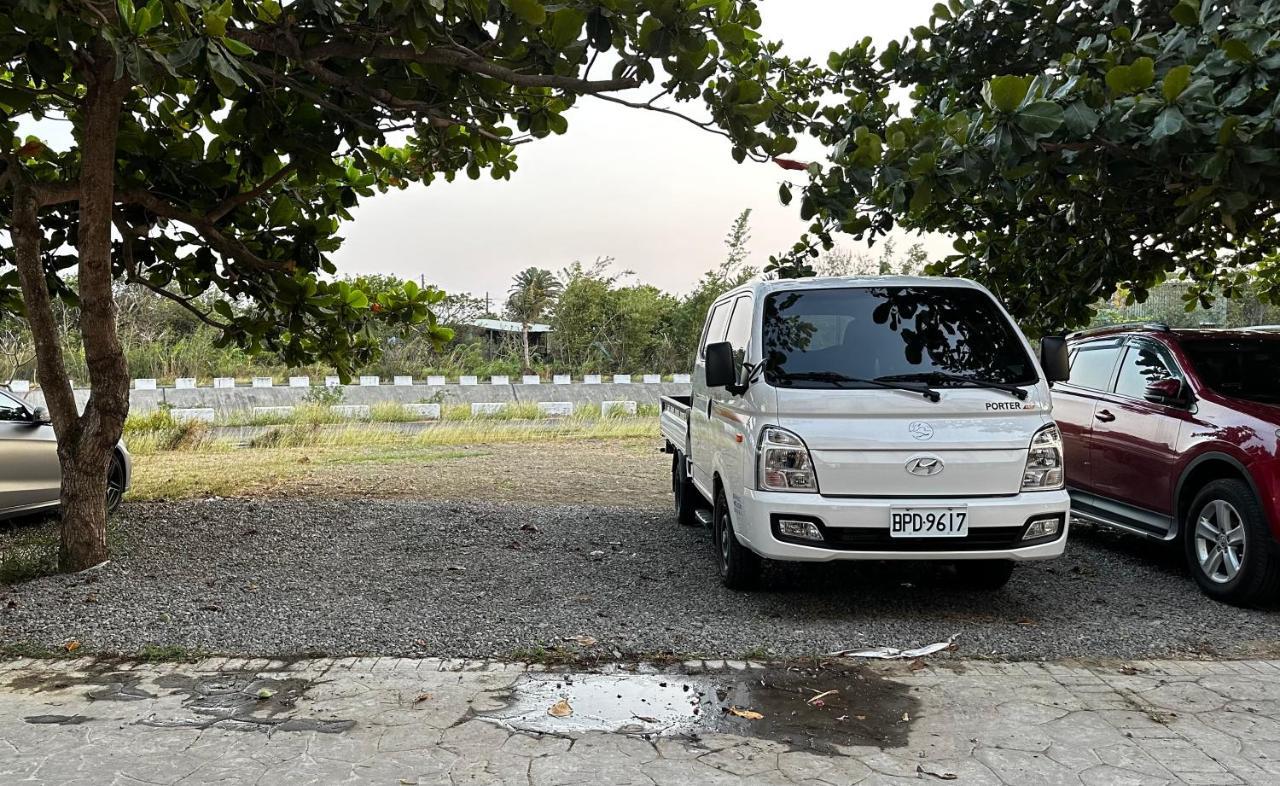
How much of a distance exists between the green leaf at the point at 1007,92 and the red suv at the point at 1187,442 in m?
2.48

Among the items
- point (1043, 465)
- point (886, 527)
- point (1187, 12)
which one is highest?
point (1187, 12)

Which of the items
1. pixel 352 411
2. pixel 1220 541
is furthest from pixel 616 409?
pixel 1220 541

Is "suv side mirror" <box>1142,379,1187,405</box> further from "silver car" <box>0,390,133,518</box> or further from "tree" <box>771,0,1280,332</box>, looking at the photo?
"silver car" <box>0,390,133,518</box>

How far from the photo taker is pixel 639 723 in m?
4.14

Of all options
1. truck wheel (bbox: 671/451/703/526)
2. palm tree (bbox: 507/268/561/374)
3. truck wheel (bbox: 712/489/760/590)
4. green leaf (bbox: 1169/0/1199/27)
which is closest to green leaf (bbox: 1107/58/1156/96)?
green leaf (bbox: 1169/0/1199/27)

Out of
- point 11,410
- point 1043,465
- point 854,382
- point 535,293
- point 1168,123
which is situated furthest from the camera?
point 535,293

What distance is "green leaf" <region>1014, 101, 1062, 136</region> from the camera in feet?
17.1

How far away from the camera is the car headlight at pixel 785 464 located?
5492 millimetres

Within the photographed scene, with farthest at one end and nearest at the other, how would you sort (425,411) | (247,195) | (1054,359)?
(425,411) → (247,195) → (1054,359)

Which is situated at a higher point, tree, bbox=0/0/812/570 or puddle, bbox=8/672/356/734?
tree, bbox=0/0/812/570

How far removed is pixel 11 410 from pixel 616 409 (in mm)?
14798

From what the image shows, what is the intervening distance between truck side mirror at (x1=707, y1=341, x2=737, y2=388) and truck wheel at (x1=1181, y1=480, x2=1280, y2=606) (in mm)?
3093

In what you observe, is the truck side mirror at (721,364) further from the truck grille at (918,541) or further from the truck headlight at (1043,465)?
the truck headlight at (1043,465)

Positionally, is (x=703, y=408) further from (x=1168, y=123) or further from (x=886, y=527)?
(x=1168, y=123)
